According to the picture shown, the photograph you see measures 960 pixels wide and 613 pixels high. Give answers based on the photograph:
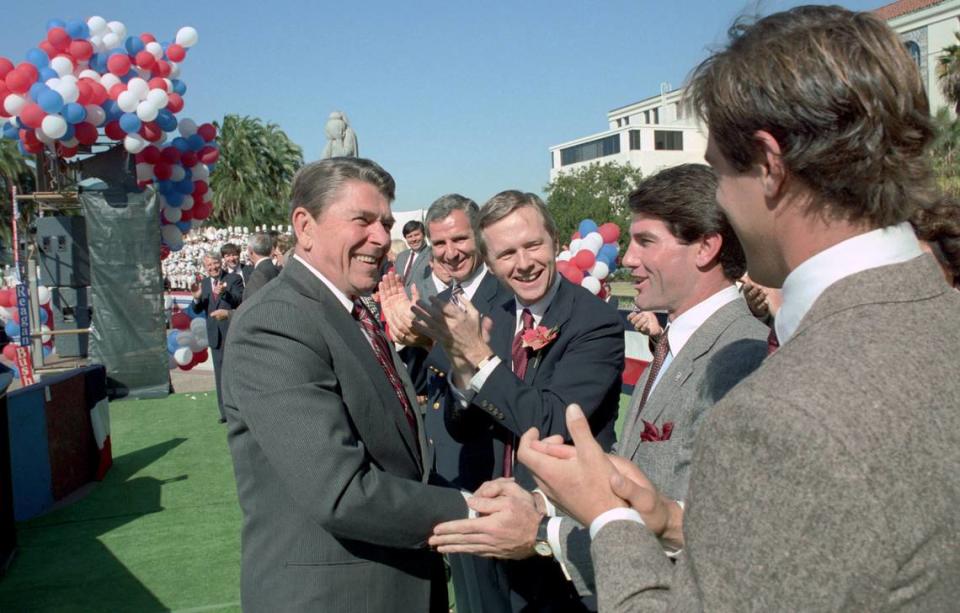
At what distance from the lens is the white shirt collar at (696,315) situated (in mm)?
2197

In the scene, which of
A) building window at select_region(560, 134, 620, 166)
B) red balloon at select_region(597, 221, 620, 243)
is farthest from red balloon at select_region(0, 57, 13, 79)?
building window at select_region(560, 134, 620, 166)

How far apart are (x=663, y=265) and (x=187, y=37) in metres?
11.1

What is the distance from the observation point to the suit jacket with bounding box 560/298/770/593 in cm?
192

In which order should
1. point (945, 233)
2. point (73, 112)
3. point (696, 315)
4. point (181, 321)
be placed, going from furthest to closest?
point (181, 321) < point (73, 112) < point (945, 233) < point (696, 315)

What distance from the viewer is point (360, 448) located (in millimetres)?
2033

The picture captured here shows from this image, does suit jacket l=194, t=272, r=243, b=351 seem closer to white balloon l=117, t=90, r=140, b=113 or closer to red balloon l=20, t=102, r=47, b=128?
white balloon l=117, t=90, r=140, b=113

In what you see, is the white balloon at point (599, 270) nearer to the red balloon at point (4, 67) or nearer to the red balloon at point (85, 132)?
the red balloon at point (85, 132)

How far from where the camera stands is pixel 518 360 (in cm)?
322

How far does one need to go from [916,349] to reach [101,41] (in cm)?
1182

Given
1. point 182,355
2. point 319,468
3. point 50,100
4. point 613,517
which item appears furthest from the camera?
point 182,355

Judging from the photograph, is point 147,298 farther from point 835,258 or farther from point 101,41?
point 835,258

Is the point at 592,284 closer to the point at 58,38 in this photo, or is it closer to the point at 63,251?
the point at 58,38

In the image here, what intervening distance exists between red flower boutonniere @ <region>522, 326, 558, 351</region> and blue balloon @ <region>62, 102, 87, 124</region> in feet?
29.2

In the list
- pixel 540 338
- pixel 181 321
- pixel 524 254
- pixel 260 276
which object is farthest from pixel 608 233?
pixel 540 338
